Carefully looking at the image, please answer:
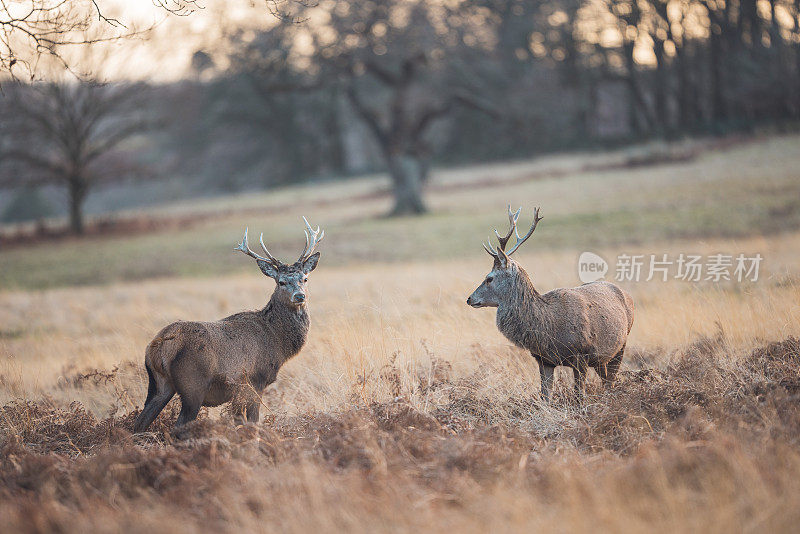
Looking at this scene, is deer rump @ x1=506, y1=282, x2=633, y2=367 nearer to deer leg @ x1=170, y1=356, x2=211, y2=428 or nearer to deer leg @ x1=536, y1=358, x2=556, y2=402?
deer leg @ x1=536, y1=358, x2=556, y2=402

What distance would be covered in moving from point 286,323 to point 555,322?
2.64 m

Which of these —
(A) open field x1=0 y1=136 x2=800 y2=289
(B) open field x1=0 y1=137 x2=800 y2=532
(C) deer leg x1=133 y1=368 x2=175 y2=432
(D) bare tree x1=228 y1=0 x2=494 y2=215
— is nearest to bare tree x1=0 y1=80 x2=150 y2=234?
(A) open field x1=0 y1=136 x2=800 y2=289

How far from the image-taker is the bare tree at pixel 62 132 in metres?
32.2

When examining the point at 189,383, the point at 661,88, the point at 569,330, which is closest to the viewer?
the point at 189,383

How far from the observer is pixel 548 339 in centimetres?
651

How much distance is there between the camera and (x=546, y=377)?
6602mm

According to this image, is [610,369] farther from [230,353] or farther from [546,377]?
[230,353]

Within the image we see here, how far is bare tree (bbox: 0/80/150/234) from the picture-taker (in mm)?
32250

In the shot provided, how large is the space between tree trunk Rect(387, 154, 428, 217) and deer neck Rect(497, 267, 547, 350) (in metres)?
23.8

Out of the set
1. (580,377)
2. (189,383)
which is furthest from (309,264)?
(580,377)

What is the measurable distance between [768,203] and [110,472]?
2223cm

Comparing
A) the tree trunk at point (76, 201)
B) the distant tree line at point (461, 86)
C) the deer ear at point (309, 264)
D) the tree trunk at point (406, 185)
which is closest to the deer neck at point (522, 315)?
the deer ear at point (309, 264)

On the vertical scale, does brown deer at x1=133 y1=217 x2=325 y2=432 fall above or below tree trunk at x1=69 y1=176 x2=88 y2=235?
below

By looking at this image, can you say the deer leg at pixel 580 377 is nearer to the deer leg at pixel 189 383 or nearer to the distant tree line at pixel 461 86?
the deer leg at pixel 189 383
